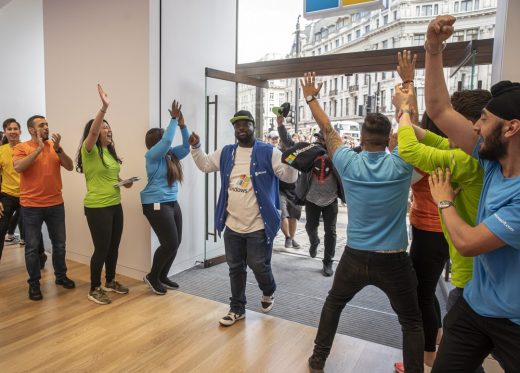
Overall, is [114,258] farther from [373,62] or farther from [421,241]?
[373,62]

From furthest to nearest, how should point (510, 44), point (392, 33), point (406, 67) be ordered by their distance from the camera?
point (392, 33), point (510, 44), point (406, 67)

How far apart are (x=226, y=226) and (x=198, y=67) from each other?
6.22 ft

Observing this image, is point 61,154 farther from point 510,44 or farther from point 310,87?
point 510,44

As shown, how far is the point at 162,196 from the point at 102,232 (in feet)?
1.83

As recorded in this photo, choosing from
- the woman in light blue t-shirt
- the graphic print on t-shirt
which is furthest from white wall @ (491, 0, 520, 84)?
the woman in light blue t-shirt

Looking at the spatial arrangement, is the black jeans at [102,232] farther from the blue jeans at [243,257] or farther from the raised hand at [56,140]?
the blue jeans at [243,257]

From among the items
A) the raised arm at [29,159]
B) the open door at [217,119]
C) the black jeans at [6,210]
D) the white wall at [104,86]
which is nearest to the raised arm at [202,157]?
the white wall at [104,86]

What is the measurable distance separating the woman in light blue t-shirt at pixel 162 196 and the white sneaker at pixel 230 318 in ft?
2.63

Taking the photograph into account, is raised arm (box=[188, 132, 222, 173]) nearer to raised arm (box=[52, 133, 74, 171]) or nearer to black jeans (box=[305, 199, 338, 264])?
raised arm (box=[52, 133, 74, 171])

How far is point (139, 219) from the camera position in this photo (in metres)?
3.84

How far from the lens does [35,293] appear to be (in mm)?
3359

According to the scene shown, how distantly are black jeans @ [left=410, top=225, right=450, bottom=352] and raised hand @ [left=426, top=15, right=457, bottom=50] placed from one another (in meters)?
1.06

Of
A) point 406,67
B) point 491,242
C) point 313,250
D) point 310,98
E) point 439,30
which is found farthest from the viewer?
point 313,250

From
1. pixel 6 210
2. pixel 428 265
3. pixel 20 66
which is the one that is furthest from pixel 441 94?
pixel 20 66
